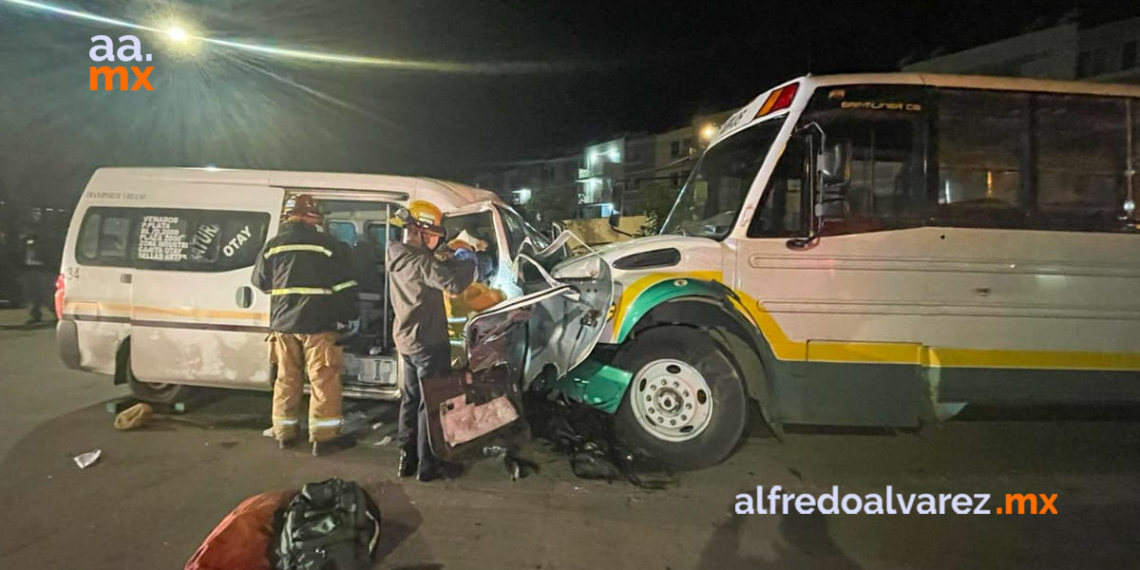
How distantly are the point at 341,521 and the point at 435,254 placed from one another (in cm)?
207

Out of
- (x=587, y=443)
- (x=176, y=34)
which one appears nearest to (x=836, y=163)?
(x=587, y=443)

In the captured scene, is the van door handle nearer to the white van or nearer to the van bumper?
the white van

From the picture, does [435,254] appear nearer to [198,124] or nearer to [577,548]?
[577,548]

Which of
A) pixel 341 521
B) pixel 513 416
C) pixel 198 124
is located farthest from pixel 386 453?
pixel 198 124

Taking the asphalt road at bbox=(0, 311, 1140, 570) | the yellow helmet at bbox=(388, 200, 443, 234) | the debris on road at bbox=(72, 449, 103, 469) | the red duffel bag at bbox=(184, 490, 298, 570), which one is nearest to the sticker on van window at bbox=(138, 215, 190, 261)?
the asphalt road at bbox=(0, 311, 1140, 570)

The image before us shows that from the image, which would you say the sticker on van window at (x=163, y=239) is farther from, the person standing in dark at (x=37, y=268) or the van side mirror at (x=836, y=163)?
the person standing in dark at (x=37, y=268)

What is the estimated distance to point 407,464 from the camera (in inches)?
190

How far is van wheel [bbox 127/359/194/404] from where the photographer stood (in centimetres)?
604

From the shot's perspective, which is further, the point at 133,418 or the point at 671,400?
the point at 133,418

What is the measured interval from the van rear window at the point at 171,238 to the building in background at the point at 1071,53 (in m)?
23.8

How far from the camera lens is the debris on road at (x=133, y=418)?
5691mm

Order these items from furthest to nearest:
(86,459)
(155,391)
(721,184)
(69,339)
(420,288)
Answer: (155,391)
(69,339)
(721,184)
(86,459)
(420,288)

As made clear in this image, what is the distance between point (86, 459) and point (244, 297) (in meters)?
1.57

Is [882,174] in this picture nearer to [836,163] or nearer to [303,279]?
[836,163]
